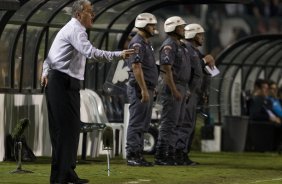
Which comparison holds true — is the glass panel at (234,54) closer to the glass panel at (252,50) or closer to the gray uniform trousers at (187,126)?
the glass panel at (252,50)

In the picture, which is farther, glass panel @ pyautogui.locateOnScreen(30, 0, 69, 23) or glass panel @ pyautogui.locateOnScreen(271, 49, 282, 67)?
glass panel @ pyautogui.locateOnScreen(271, 49, 282, 67)

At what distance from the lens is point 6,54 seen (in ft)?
76.2

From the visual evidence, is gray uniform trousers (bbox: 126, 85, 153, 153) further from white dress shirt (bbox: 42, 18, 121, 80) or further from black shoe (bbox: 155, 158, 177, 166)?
white dress shirt (bbox: 42, 18, 121, 80)

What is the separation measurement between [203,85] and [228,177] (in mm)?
6137

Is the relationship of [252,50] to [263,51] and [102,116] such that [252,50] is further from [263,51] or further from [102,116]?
[102,116]

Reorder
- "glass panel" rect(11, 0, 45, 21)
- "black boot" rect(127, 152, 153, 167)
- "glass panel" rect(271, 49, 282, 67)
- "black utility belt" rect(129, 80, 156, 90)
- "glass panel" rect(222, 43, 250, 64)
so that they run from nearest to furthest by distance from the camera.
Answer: "black utility belt" rect(129, 80, 156, 90), "black boot" rect(127, 152, 153, 167), "glass panel" rect(11, 0, 45, 21), "glass panel" rect(222, 43, 250, 64), "glass panel" rect(271, 49, 282, 67)

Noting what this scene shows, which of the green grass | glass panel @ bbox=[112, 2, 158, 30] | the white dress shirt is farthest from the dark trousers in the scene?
glass panel @ bbox=[112, 2, 158, 30]

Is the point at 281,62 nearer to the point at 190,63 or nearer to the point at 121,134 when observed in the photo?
the point at 121,134

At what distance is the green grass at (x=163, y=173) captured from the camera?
1806 centimetres

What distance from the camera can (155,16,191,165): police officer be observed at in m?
21.5

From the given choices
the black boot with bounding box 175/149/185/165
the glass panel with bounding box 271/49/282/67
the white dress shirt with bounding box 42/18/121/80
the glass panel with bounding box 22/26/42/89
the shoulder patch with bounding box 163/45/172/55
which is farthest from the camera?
the glass panel with bounding box 271/49/282/67

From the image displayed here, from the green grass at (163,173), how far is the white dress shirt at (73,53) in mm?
1780

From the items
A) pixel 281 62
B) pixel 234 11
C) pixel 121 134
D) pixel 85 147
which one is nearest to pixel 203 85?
pixel 121 134

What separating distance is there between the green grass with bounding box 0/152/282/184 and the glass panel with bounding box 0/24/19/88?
1.44 metres
